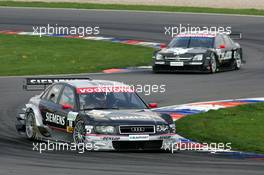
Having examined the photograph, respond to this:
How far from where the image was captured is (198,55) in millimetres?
31234

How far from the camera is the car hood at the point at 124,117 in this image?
1688 cm

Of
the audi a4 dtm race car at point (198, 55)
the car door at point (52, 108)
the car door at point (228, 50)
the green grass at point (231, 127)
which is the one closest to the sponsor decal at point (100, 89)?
the car door at point (52, 108)

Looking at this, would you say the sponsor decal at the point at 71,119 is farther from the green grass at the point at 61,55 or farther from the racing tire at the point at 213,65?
the racing tire at the point at 213,65

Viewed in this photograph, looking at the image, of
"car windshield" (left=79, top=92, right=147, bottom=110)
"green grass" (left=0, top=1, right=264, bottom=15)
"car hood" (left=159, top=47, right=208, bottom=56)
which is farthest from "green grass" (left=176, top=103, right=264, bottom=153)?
"green grass" (left=0, top=1, right=264, bottom=15)

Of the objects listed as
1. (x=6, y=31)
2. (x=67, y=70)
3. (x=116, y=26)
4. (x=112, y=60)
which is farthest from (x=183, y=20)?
(x=67, y=70)

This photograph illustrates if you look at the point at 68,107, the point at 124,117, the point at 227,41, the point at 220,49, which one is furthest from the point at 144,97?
the point at 124,117

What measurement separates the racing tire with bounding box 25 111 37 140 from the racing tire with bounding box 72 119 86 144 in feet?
5.09

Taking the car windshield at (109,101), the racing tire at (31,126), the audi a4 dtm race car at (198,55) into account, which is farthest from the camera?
the audi a4 dtm race car at (198,55)

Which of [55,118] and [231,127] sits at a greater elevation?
[55,118]

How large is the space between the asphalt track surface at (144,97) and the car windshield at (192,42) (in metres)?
1.26

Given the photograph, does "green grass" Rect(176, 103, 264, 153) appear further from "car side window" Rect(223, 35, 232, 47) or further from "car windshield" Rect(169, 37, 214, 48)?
"car side window" Rect(223, 35, 232, 47)

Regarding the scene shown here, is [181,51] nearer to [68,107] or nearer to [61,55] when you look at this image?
[61,55]

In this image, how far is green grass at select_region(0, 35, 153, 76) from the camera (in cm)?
3228

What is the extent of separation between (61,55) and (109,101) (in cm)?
1853
